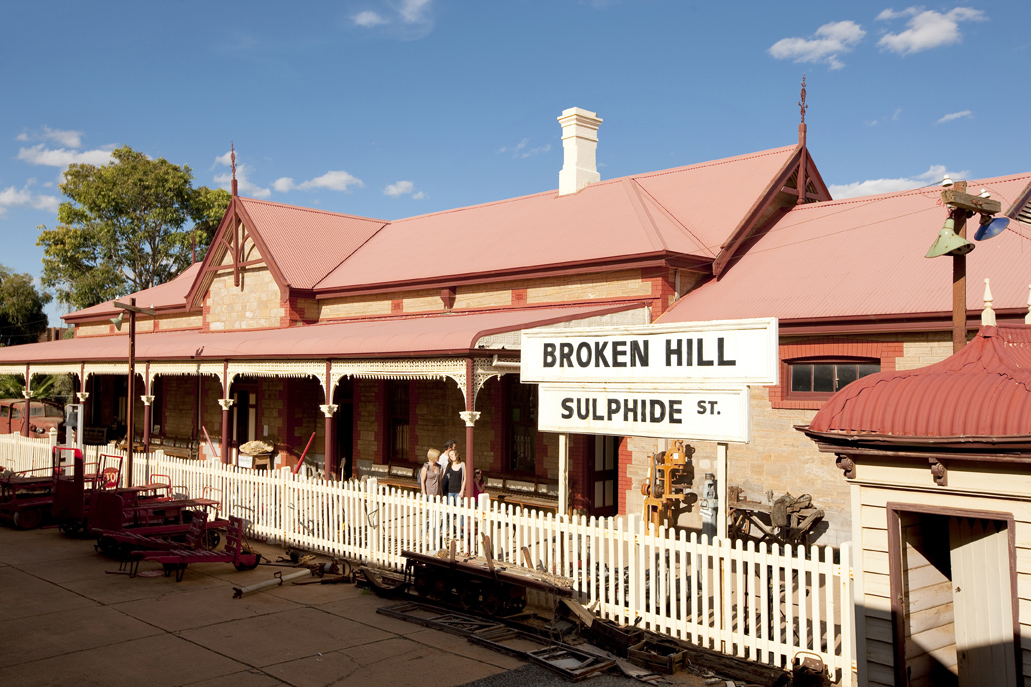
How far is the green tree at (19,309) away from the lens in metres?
A: 50.5

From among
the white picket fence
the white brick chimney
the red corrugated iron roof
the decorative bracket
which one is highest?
the white brick chimney

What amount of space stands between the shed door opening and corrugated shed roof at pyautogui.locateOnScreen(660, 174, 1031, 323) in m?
6.36

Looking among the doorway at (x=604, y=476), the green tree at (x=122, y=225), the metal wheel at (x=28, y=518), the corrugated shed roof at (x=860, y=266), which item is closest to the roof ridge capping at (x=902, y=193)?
the corrugated shed roof at (x=860, y=266)

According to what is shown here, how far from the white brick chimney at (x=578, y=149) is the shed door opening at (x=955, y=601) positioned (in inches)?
619

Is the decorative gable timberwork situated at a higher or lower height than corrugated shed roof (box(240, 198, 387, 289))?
lower

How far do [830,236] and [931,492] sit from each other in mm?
11187

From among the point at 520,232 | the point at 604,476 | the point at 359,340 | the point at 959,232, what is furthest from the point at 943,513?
the point at 520,232

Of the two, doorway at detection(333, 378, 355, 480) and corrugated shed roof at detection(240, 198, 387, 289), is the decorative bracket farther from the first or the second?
corrugated shed roof at detection(240, 198, 387, 289)

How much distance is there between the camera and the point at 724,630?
28.3ft

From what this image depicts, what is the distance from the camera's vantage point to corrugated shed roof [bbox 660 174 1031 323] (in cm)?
1335

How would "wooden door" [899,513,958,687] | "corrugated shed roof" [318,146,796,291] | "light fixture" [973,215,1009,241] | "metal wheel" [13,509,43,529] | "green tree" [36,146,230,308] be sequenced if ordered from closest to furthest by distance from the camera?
"wooden door" [899,513,958,687], "light fixture" [973,215,1009,241], "metal wheel" [13,509,43,529], "corrugated shed roof" [318,146,796,291], "green tree" [36,146,230,308]

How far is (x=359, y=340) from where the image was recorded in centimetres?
1561

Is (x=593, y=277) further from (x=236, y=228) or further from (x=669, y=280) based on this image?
(x=236, y=228)

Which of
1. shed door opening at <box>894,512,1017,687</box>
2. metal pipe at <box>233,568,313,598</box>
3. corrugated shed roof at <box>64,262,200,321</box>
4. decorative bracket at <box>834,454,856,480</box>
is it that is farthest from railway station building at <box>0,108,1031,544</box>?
shed door opening at <box>894,512,1017,687</box>
